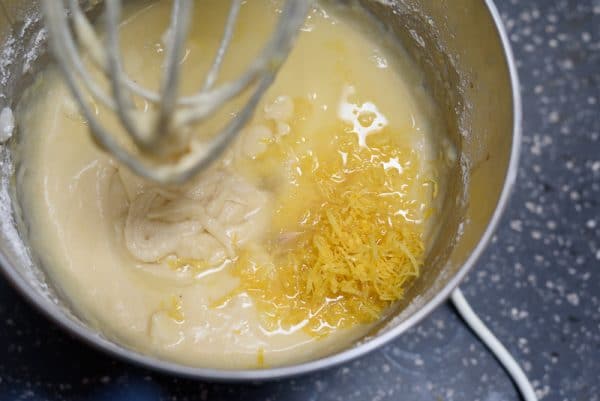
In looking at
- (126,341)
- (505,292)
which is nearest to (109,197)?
(126,341)

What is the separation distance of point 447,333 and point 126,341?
0.55 metres

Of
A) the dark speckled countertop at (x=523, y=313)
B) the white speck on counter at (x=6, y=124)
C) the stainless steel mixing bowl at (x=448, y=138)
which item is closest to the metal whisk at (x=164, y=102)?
the stainless steel mixing bowl at (x=448, y=138)

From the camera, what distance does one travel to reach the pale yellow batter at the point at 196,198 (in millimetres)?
972

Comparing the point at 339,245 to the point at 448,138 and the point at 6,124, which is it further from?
the point at 6,124

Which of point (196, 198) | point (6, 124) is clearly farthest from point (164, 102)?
point (6, 124)

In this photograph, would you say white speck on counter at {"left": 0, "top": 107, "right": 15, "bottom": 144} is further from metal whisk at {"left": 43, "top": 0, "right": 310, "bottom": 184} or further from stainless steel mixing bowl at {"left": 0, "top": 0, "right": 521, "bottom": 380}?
metal whisk at {"left": 43, "top": 0, "right": 310, "bottom": 184}

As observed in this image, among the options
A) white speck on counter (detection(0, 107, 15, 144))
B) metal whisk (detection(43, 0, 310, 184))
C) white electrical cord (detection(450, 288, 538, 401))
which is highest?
metal whisk (detection(43, 0, 310, 184))

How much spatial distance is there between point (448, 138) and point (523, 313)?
1.17ft

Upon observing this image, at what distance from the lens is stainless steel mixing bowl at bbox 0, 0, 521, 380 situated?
2.59ft

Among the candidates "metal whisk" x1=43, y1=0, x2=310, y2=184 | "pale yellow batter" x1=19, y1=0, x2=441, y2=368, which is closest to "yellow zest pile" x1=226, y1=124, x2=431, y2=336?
"pale yellow batter" x1=19, y1=0, x2=441, y2=368

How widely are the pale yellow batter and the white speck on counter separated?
0.09 ft

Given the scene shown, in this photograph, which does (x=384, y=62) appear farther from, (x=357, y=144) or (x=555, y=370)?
(x=555, y=370)

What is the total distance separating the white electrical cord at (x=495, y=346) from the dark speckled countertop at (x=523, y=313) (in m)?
0.02

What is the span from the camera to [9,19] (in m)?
0.99
